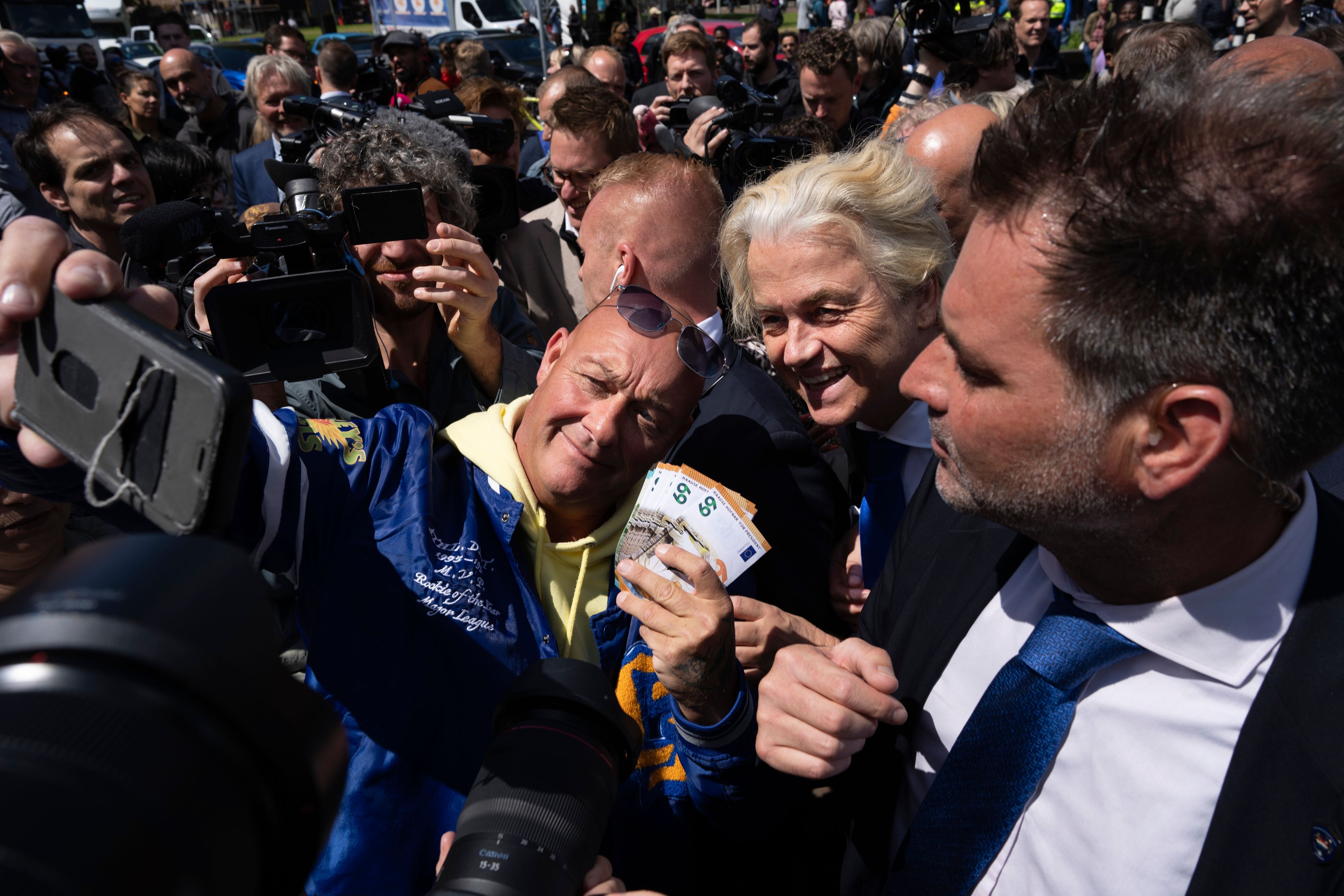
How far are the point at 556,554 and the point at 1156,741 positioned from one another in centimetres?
119

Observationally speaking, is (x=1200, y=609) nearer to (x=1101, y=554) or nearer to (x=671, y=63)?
(x=1101, y=554)

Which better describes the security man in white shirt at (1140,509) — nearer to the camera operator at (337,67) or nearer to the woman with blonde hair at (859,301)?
the woman with blonde hair at (859,301)

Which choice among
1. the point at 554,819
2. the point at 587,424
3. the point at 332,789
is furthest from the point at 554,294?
the point at 332,789

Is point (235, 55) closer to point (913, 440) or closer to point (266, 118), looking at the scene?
point (266, 118)

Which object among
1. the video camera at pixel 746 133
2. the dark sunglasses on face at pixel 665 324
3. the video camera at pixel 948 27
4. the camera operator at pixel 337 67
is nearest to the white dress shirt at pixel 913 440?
the dark sunglasses on face at pixel 665 324

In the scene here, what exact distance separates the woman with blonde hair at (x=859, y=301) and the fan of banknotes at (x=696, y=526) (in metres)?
0.66

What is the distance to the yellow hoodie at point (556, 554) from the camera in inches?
73.5

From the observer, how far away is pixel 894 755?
1.62 m

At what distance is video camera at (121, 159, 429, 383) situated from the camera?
176cm

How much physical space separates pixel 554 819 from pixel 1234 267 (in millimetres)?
1100

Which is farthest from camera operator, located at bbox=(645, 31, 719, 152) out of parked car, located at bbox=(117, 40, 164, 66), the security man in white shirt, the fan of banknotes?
parked car, located at bbox=(117, 40, 164, 66)

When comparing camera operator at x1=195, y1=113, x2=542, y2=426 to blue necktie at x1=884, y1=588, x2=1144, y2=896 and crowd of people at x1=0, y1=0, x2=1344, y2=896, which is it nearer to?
crowd of people at x1=0, y1=0, x2=1344, y2=896

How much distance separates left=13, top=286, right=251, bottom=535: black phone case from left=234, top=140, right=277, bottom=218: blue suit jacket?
457 cm

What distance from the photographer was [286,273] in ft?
6.88
